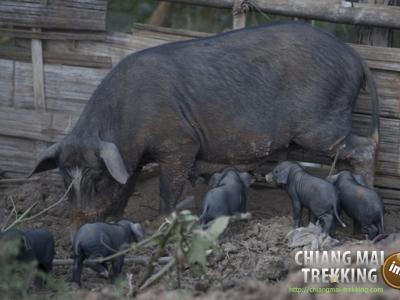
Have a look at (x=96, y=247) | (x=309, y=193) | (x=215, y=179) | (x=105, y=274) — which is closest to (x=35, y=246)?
(x=96, y=247)

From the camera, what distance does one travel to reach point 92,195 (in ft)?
25.2

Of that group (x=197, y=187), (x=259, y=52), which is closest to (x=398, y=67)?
(x=259, y=52)

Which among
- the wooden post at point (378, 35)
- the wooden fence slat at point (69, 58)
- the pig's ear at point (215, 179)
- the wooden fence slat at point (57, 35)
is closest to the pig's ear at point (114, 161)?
the pig's ear at point (215, 179)

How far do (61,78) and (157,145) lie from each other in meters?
1.44

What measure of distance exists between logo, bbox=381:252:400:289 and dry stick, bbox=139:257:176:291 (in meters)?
1.27

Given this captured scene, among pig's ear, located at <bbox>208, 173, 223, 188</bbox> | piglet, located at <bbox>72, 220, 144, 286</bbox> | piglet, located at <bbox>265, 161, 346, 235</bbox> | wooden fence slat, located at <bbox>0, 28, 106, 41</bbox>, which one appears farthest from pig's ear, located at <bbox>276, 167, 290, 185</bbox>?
wooden fence slat, located at <bbox>0, 28, 106, 41</bbox>

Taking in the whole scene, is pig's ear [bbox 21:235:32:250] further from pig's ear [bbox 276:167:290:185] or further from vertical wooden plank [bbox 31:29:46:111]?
vertical wooden plank [bbox 31:29:46:111]

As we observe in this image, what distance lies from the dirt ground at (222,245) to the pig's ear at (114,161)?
45 centimetres

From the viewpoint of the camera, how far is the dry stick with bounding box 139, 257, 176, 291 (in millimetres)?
5125

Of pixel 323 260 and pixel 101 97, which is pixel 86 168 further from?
pixel 323 260

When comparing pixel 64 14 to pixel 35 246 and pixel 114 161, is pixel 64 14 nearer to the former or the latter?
pixel 114 161

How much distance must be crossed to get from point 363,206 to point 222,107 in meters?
1.40

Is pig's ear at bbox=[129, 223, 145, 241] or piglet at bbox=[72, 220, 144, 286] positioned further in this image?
pig's ear at bbox=[129, 223, 145, 241]

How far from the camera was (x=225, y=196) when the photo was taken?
7375mm
